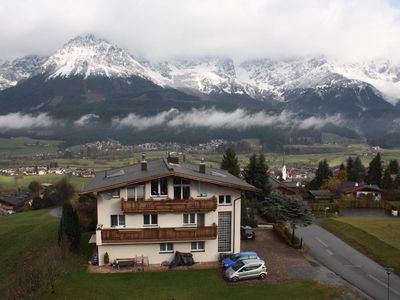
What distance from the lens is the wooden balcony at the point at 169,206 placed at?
134 ft

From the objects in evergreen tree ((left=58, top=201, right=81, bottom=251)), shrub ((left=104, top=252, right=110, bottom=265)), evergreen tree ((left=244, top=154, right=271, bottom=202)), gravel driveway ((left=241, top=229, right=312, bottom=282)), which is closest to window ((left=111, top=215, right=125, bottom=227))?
shrub ((left=104, top=252, right=110, bottom=265))

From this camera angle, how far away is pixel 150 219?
42250mm

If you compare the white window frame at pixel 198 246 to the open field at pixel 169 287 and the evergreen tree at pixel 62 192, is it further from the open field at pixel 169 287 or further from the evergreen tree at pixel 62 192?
the evergreen tree at pixel 62 192

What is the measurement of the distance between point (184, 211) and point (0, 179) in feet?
441

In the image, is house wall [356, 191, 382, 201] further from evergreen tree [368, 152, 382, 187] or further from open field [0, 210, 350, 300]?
open field [0, 210, 350, 300]

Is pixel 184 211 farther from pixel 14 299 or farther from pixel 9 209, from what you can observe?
pixel 9 209

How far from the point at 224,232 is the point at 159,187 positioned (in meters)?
7.49

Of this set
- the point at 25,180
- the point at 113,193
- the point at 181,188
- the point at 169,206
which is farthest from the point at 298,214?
the point at 25,180

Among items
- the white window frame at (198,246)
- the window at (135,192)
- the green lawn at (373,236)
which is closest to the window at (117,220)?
the window at (135,192)

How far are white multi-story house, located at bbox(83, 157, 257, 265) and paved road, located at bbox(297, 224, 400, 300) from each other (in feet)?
32.4

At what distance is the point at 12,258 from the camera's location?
5050 cm

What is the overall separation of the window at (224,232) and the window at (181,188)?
12.6 ft

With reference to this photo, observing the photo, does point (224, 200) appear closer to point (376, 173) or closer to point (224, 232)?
point (224, 232)

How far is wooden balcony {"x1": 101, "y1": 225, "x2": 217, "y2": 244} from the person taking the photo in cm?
4103
